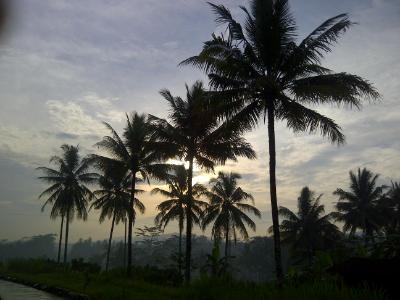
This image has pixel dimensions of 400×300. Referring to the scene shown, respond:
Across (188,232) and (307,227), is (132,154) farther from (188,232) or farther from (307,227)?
(307,227)

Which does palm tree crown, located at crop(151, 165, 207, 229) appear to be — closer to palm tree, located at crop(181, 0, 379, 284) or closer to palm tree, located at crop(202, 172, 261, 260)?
palm tree, located at crop(202, 172, 261, 260)

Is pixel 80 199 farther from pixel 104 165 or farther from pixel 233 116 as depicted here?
pixel 233 116

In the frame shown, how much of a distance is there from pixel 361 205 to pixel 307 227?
571 cm

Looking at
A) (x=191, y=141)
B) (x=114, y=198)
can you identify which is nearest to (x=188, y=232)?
(x=191, y=141)

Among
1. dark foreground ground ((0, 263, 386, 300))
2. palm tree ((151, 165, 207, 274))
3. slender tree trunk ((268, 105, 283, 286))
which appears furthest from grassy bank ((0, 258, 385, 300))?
palm tree ((151, 165, 207, 274))

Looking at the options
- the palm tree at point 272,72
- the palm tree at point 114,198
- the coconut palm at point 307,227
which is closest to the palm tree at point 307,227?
the coconut palm at point 307,227

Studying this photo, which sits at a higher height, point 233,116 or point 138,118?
point 138,118

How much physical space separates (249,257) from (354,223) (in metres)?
50.0

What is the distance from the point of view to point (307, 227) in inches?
1585

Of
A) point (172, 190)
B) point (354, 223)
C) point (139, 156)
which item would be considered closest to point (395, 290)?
point (139, 156)

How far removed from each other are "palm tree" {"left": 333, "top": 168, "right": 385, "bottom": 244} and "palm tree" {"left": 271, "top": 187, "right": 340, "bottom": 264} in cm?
155

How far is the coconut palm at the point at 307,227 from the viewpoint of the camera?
3988 centimetres

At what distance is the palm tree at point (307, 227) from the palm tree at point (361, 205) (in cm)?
155

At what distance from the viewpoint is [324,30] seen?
46.8 feet
